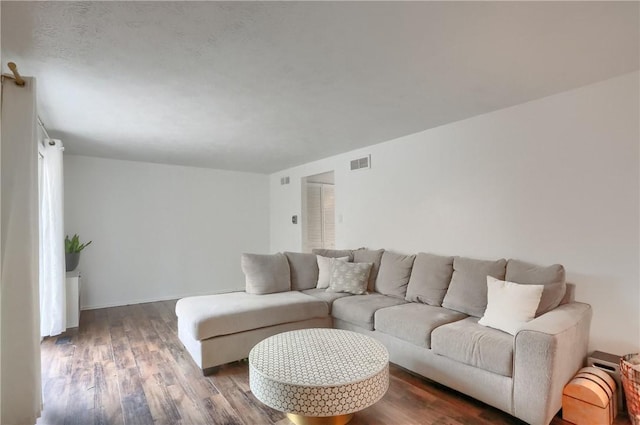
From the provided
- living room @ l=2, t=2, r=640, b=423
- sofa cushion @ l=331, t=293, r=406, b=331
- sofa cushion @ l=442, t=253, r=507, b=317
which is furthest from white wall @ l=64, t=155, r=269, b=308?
sofa cushion @ l=442, t=253, r=507, b=317

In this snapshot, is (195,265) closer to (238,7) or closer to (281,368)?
(281,368)

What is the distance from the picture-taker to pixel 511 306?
2369 millimetres

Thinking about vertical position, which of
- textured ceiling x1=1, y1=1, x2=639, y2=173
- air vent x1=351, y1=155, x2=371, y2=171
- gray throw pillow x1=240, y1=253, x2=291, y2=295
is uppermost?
textured ceiling x1=1, y1=1, x2=639, y2=173

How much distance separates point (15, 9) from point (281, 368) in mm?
2250

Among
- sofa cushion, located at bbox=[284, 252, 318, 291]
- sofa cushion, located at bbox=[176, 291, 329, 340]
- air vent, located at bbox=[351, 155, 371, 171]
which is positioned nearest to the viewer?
sofa cushion, located at bbox=[176, 291, 329, 340]

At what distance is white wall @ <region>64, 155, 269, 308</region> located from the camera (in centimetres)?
486

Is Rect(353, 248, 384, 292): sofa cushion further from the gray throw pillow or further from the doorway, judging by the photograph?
the doorway

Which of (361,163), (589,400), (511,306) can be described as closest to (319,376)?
(511,306)

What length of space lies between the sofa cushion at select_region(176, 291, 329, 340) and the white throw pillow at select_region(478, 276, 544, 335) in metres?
1.57

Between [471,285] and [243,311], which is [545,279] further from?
[243,311]

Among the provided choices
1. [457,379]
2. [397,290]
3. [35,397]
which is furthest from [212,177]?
[457,379]

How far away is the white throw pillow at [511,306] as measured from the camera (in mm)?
2303

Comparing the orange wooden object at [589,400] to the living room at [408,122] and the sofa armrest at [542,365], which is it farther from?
the living room at [408,122]

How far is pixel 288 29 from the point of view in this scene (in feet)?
5.63
